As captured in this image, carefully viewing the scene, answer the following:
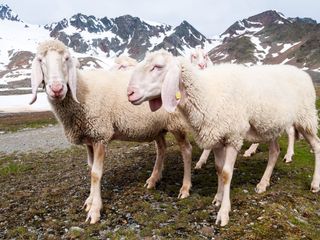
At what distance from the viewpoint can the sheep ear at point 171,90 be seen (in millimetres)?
9289

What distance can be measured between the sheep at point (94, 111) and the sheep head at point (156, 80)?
185 cm

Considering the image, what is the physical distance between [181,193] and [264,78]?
418 centimetres

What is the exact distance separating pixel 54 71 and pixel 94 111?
6.20ft

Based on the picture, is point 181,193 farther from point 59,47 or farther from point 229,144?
point 59,47

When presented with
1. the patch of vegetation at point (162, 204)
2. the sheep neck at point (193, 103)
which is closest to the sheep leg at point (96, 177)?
the patch of vegetation at point (162, 204)

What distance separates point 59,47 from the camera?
10414 millimetres

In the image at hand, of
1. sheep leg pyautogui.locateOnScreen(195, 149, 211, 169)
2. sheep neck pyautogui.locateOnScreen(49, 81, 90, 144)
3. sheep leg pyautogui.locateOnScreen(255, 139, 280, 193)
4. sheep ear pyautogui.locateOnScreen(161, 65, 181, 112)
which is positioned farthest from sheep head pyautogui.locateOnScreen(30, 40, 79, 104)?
sheep leg pyautogui.locateOnScreen(195, 149, 211, 169)

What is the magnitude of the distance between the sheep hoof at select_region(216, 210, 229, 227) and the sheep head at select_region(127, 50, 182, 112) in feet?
9.80

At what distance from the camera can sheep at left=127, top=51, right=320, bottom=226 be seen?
9.60 m

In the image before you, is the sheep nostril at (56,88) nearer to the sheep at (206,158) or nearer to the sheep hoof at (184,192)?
the sheep hoof at (184,192)

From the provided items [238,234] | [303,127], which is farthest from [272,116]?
[238,234]

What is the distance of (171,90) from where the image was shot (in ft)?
30.7

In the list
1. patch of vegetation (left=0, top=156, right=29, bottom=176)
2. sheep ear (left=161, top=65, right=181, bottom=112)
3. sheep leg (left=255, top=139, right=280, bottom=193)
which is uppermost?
sheep ear (left=161, top=65, right=181, bottom=112)

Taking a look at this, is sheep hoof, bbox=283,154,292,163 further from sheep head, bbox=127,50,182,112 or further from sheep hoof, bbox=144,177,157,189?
sheep head, bbox=127,50,182,112
